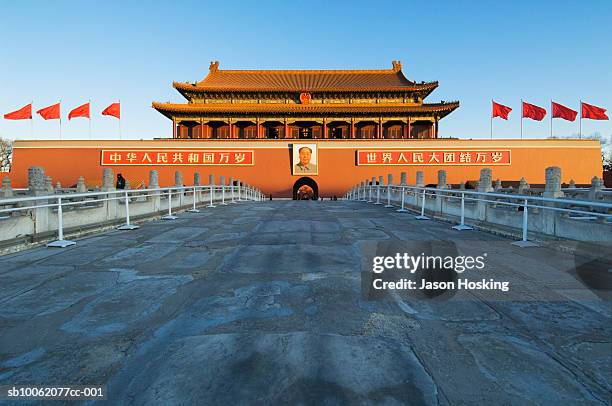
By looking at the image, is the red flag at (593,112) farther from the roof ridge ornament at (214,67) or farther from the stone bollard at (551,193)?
the roof ridge ornament at (214,67)

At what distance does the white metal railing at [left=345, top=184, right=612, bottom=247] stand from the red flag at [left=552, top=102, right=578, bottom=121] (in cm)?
2102

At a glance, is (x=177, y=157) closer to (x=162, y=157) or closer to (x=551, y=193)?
(x=162, y=157)

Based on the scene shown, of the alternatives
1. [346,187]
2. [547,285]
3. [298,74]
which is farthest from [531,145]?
[547,285]

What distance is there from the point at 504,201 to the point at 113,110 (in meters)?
33.4

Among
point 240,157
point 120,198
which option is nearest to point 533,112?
point 240,157

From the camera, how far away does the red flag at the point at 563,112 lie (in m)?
29.0

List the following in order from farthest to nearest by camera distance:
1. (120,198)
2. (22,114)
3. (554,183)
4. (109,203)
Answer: (22,114) → (109,203) → (120,198) → (554,183)

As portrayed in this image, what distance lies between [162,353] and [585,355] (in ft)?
9.24

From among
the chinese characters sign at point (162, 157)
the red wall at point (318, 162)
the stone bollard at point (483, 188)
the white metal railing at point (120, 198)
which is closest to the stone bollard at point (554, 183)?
the stone bollard at point (483, 188)

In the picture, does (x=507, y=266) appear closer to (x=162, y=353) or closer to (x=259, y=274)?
(x=259, y=274)

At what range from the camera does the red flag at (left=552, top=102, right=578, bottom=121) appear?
28961mm

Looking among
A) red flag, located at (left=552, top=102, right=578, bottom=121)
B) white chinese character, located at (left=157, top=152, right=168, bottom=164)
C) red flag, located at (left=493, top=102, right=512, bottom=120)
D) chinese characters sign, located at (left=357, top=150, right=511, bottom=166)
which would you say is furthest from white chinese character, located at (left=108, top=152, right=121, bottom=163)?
red flag, located at (left=552, top=102, right=578, bottom=121)

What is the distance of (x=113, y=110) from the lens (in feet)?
100

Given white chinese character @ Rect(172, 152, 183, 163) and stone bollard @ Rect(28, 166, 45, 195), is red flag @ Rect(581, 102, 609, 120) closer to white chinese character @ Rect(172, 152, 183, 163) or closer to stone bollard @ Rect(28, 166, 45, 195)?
white chinese character @ Rect(172, 152, 183, 163)
